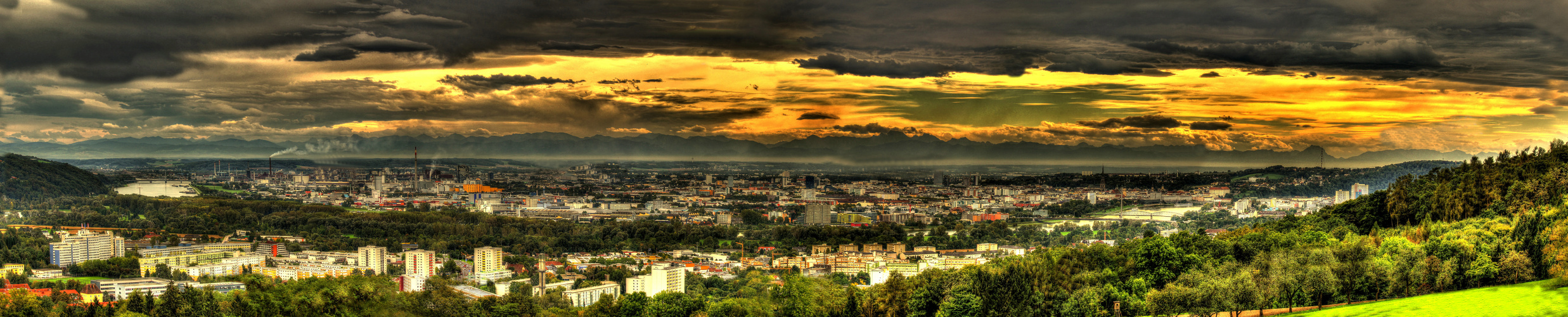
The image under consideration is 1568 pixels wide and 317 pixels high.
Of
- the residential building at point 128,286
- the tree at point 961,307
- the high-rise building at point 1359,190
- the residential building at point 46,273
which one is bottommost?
the residential building at point 128,286

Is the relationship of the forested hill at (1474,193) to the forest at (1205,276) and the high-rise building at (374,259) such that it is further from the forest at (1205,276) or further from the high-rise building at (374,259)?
the high-rise building at (374,259)

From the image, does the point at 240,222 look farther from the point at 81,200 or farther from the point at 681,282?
the point at 681,282

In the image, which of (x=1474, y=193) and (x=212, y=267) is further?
(x=212, y=267)

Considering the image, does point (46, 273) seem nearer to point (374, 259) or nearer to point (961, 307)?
point (374, 259)

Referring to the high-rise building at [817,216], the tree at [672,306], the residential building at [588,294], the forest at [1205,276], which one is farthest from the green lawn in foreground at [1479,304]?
the high-rise building at [817,216]

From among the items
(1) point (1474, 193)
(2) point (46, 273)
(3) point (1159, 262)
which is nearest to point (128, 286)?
(2) point (46, 273)

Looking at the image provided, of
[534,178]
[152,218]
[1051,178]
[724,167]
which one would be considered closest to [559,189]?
[534,178]

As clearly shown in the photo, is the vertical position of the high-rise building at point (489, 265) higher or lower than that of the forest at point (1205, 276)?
lower
